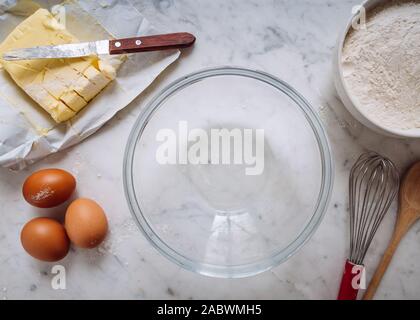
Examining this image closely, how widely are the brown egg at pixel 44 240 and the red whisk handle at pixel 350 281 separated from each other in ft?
2.05

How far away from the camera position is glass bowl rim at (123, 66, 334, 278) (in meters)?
0.88

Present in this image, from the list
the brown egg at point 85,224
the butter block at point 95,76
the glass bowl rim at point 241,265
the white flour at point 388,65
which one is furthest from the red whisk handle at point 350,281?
the butter block at point 95,76

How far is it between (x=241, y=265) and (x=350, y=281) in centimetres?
25

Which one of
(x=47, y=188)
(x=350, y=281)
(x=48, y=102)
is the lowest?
(x=350, y=281)

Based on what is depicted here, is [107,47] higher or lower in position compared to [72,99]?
higher

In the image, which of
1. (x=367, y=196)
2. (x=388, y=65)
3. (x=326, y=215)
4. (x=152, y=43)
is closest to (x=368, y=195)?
(x=367, y=196)

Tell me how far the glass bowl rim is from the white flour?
11 cm

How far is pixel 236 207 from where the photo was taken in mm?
953

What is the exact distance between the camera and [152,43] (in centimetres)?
92

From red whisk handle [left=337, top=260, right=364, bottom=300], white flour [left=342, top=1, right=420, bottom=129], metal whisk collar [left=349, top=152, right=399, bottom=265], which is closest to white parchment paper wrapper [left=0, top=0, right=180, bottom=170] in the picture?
white flour [left=342, top=1, right=420, bottom=129]

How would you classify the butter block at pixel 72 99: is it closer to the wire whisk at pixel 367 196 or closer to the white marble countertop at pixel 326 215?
the white marble countertop at pixel 326 215

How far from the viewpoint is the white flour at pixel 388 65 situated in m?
0.84

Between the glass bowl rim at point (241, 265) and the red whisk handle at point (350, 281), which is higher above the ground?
the glass bowl rim at point (241, 265)

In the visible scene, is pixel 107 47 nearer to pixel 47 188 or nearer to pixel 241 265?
pixel 47 188
